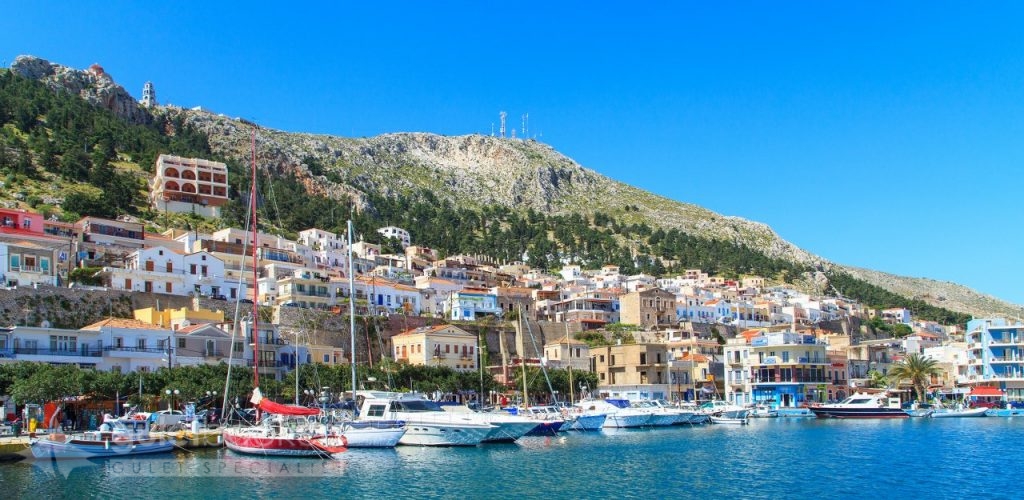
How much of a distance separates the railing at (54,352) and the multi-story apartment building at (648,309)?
64.8 meters

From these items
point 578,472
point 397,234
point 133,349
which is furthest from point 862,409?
point 397,234

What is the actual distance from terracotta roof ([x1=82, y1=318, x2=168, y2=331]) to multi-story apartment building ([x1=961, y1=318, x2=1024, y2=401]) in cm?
7856

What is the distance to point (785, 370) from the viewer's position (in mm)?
91562

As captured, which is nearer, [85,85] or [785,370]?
[785,370]

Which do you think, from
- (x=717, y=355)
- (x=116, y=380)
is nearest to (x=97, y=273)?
(x=116, y=380)

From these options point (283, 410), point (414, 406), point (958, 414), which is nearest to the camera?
point (283, 410)

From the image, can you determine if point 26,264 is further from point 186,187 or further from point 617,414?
point 186,187

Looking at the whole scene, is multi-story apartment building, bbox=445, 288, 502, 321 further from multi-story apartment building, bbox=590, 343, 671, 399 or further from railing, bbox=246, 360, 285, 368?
railing, bbox=246, 360, 285, 368

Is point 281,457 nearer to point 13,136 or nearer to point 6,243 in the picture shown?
point 6,243

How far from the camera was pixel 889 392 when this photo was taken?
93.8m

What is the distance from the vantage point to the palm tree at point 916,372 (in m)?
93.3

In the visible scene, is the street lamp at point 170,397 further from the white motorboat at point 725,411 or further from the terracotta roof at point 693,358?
the terracotta roof at point 693,358

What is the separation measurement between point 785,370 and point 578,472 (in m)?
55.0

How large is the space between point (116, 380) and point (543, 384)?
3630cm
